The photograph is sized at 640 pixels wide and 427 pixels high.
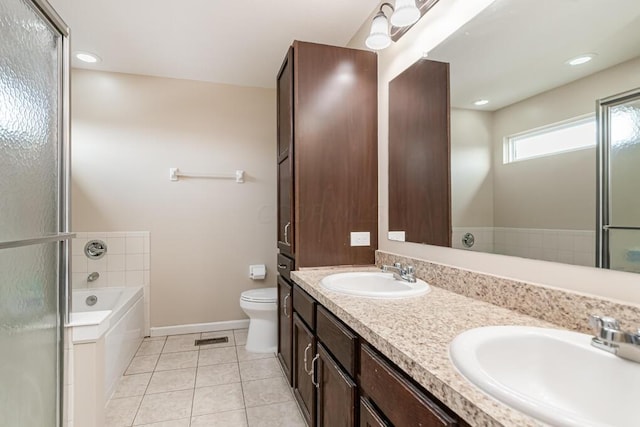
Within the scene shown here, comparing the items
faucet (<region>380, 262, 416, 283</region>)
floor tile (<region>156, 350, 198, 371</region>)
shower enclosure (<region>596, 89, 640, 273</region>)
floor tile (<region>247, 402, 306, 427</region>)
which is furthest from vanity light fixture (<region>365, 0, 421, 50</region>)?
floor tile (<region>156, 350, 198, 371</region>)

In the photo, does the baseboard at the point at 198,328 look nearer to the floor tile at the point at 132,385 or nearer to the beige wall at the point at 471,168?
the floor tile at the point at 132,385

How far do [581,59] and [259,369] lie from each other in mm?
2496

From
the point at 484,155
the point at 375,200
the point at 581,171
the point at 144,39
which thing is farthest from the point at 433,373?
the point at 144,39

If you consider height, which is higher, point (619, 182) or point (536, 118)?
point (536, 118)

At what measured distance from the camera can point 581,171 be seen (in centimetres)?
94

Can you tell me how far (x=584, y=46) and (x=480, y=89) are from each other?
40cm

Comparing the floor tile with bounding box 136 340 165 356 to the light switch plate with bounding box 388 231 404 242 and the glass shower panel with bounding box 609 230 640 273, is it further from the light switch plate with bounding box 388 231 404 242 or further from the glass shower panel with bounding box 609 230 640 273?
the glass shower panel with bounding box 609 230 640 273

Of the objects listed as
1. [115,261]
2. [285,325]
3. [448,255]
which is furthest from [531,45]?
[115,261]

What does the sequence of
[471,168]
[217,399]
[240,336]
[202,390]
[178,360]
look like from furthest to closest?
[240,336], [178,360], [202,390], [217,399], [471,168]

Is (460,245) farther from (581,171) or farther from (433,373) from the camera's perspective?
(433,373)

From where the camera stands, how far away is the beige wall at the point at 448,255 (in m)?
0.85

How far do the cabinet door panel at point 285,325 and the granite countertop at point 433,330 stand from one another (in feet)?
1.95

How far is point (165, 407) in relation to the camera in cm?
191

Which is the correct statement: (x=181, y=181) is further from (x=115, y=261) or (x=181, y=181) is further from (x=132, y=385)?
(x=132, y=385)
